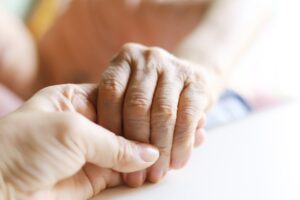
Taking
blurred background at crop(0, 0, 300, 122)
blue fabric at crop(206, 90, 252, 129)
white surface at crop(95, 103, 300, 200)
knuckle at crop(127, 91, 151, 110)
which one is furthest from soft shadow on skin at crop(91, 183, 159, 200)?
blurred background at crop(0, 0, 300, 122)

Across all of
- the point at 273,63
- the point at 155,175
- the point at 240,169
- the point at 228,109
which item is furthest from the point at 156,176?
the point at 273,63

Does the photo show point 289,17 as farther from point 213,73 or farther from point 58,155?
point 58,155

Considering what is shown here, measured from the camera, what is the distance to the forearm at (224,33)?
2.61 feet

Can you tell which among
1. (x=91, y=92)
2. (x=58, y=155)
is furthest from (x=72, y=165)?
(x=91, y=92)

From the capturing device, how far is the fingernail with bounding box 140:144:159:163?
54cm

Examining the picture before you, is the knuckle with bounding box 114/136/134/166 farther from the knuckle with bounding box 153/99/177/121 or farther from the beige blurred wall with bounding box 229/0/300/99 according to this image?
the beige blurred wall with bounding box 229/0/300/99

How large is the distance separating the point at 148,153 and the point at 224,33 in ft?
1.29

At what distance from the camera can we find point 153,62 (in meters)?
0.62

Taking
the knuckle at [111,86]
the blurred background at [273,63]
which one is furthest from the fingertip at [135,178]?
the blurred background at [273,63]

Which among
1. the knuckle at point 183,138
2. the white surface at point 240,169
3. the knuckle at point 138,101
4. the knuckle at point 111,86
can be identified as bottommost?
the white surface at point 240,169

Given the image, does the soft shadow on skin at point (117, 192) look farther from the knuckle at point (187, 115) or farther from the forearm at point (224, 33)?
the forearm at point (224, 33)

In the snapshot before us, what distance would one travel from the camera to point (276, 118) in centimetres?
73

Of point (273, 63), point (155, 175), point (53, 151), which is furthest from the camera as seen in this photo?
point (273, 63)

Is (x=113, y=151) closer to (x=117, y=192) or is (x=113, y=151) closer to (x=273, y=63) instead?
(x=117, y=192)
